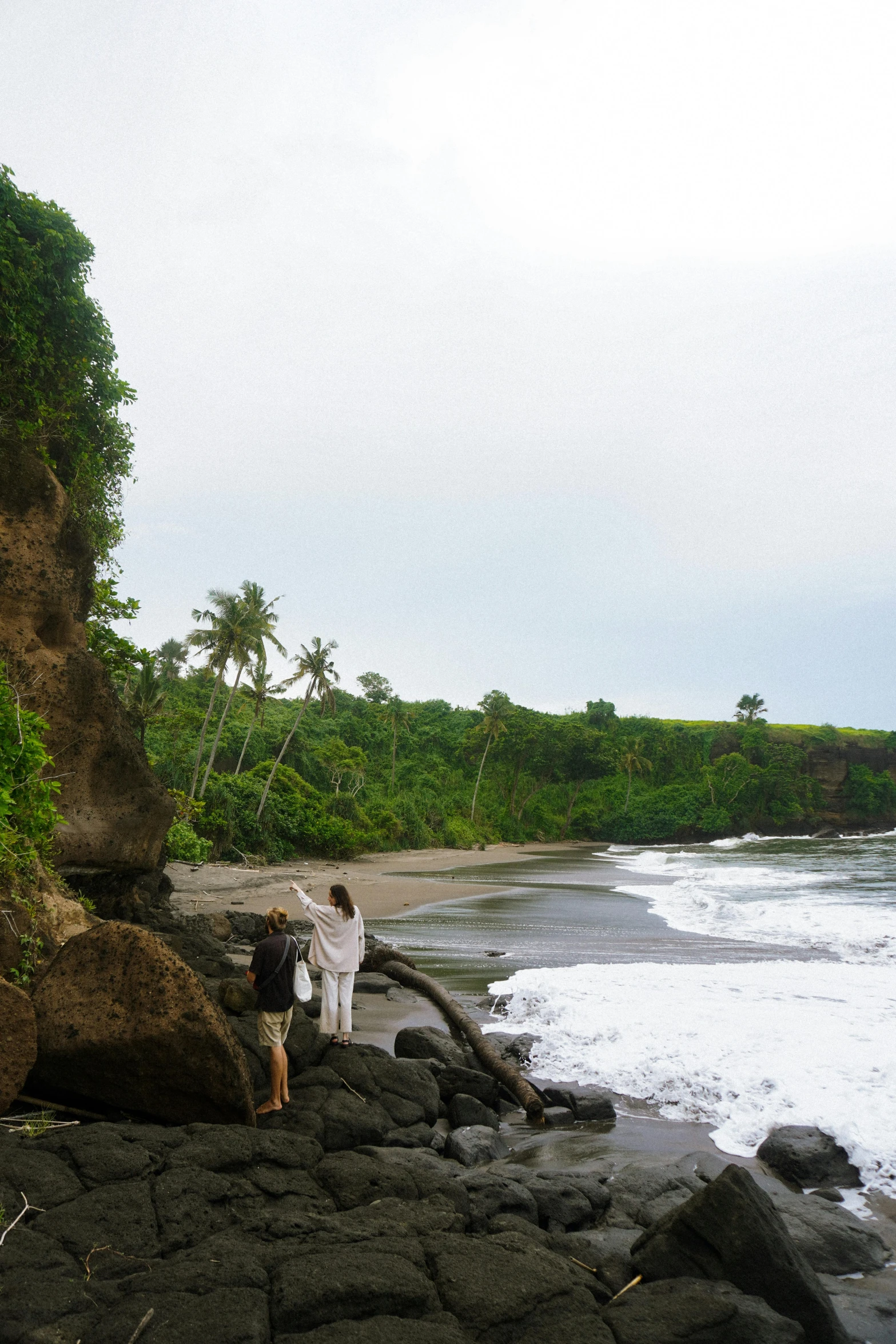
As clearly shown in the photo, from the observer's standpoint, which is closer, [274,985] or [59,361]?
[274,985]

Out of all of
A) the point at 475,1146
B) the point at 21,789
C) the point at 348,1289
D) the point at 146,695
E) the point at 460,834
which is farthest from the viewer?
the point at 460,834

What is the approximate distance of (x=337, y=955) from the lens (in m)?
7.59

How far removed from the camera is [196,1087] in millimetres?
5238

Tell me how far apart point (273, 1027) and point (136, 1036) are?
4.97ft

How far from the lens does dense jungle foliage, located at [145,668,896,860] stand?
45.4m

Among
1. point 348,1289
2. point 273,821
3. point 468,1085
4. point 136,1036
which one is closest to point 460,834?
point 273,821

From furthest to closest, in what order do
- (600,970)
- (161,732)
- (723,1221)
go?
(161,732) → (600,970) → (723,1221)

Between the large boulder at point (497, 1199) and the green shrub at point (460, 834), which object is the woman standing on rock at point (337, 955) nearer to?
the large boulder at point (497, 1199)

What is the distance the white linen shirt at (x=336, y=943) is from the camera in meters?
7.59

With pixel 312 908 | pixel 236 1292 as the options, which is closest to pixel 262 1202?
pixel 236 1292

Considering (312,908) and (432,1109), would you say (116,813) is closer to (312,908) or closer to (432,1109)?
(312,908)

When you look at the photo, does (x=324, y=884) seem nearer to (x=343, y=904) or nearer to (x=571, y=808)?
(x=343, y=904)

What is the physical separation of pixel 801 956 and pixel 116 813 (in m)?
11.4

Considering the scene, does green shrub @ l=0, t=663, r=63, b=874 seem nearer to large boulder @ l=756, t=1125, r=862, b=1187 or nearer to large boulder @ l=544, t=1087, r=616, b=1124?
large boulder @ l=544, t=1087, r=616, b=1124
